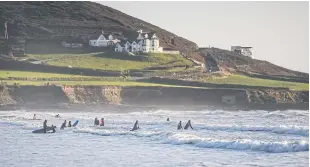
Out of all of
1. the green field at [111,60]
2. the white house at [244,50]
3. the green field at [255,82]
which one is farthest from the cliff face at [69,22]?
the green field at [255,82]

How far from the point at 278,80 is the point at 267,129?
53.8m

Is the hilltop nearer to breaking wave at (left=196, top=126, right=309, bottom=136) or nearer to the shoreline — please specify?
the shoreline

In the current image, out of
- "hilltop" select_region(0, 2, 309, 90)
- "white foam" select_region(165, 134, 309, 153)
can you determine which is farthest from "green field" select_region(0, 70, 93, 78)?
"white foam" select_region(165, 134, 309, 153)

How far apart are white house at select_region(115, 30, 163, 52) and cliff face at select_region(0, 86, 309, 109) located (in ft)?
113

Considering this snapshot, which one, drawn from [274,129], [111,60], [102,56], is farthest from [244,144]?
[102,56]

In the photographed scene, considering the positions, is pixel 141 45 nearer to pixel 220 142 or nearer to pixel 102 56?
pixel 102 56

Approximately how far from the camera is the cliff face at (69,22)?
115m

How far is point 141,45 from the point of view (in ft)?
359

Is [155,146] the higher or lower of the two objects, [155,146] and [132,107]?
the lower

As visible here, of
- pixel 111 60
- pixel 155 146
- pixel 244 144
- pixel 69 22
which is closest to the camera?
pixel 244 144

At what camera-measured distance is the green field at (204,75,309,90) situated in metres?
84.8

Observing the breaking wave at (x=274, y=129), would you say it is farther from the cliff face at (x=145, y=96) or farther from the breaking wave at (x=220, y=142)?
the cliff face at (x=145, y=96)

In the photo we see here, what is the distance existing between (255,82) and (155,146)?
56.2 m

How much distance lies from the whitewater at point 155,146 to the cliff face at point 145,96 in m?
21.6
